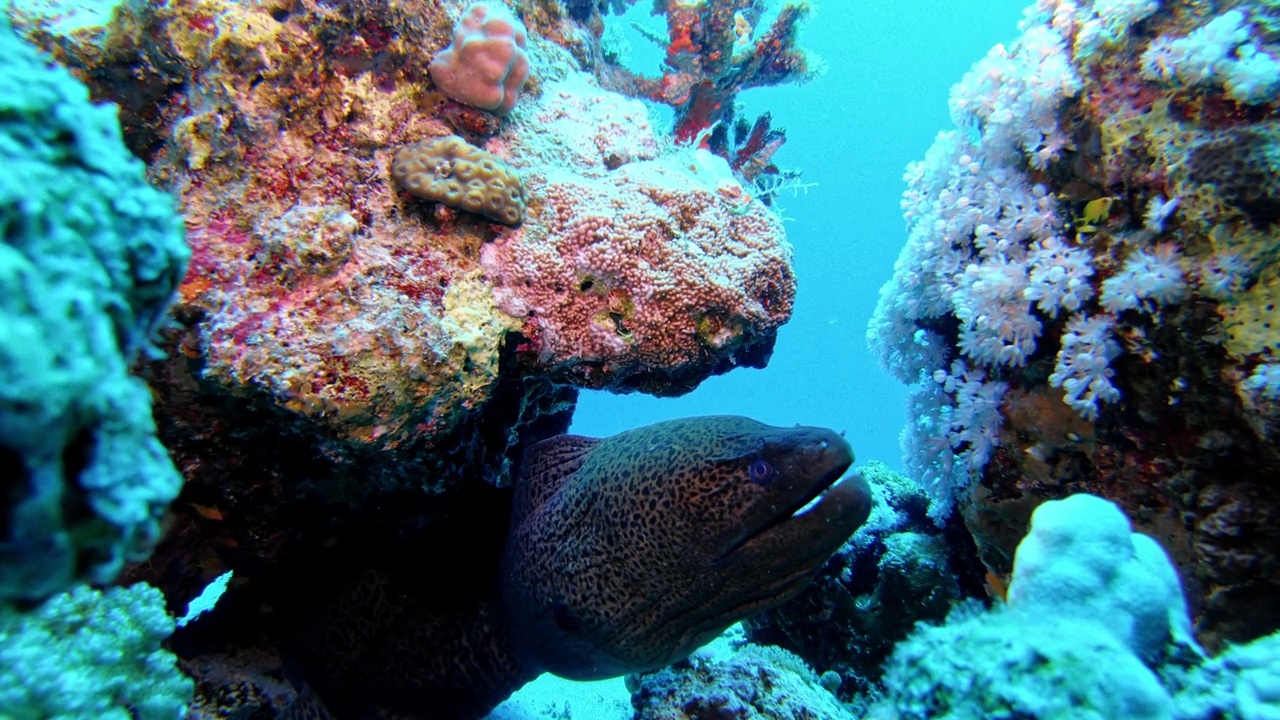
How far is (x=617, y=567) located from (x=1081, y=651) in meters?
1.94

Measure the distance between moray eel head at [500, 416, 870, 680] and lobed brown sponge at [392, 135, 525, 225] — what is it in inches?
56.4

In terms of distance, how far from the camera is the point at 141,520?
3.15 feet

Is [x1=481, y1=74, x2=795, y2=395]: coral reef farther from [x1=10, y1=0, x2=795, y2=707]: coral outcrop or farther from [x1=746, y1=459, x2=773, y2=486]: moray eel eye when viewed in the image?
[x1=746, y1=459, x2=773, y2=486]: moray eel eye

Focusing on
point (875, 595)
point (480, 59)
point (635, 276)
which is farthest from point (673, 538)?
point (875, 595)

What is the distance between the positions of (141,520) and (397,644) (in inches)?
124

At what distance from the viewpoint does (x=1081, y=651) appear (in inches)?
60.2

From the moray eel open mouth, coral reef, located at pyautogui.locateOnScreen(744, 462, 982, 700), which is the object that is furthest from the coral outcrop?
coral reef, located at pyautogui.locateOnScreen(744, 462, 982, 700)

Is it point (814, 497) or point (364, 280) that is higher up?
point (814, 497)

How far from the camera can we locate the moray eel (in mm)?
2717

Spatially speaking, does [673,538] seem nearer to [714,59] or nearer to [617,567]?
[617,567]

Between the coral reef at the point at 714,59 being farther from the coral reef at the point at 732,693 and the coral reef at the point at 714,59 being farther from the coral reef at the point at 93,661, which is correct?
the coral reef at the point at 93,661

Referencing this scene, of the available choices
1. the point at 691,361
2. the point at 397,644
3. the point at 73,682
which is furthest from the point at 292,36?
the point at 397,644

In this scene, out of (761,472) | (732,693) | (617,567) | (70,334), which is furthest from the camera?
(732,693)

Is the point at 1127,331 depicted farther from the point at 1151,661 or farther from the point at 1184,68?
the point at 1151,661
